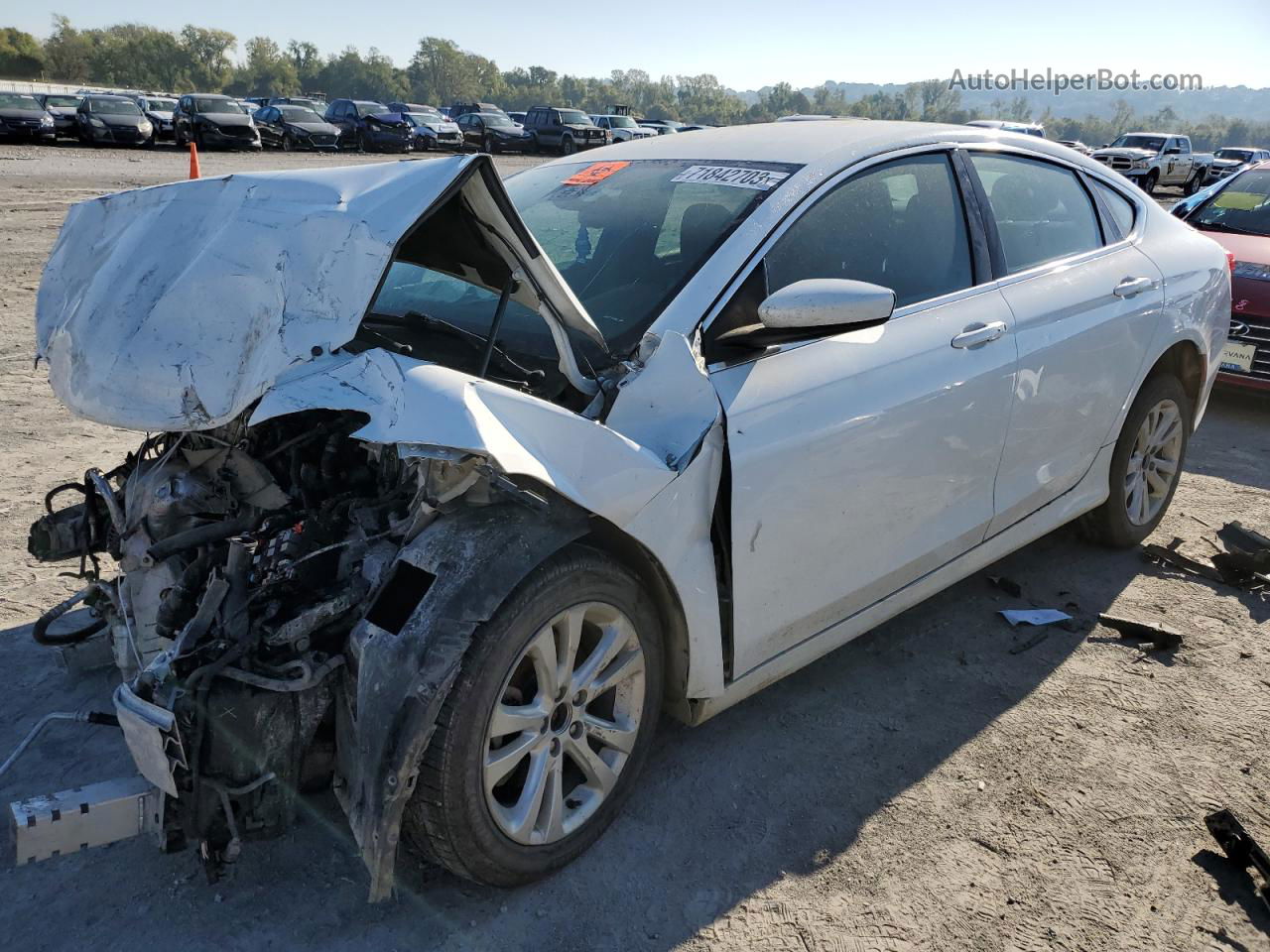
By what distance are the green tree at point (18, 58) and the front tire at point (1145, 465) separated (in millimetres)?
92984

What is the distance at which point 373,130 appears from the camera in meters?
35.3

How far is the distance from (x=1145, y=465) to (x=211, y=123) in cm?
2984

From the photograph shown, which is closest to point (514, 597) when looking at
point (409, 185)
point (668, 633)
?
point (668, 633)

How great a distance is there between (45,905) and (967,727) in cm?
267

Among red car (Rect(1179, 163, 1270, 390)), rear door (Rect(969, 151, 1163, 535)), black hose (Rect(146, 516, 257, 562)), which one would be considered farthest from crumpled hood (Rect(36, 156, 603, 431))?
red car (Rect(1179, 163, 1270, 390))

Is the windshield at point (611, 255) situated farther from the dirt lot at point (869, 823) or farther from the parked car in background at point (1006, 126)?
the parked car in background at point (1006, 126)

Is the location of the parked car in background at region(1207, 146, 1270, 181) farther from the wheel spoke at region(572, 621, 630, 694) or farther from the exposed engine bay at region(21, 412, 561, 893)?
the exposed engine bay at region(21, 412, 561, 893)

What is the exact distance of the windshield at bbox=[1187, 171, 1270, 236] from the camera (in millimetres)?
7832

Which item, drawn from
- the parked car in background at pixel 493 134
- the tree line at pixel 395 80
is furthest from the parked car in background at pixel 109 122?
the tree line at pixel 395 80

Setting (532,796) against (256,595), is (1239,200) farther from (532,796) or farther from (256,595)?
(256,595)

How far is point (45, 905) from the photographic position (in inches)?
93.8

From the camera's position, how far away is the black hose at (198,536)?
2.59 m

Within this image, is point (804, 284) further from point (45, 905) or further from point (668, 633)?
point (45, 905)

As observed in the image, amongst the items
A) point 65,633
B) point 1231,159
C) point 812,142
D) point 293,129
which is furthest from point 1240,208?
point 1231,159
